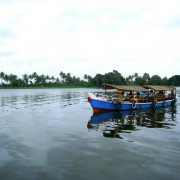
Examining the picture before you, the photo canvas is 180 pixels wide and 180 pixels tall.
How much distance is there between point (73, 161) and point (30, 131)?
830 centimetres

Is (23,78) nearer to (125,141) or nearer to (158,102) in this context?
(158,102)

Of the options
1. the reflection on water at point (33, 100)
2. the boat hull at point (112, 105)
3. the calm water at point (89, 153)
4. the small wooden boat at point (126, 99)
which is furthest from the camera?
the reflection on water at point (33, 100)

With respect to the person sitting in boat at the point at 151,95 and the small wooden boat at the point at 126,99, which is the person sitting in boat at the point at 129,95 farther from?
the person sitting in boat at the point at 151,95

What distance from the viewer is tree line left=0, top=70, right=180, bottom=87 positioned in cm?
15262

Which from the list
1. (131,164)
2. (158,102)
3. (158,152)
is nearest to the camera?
(131,164)

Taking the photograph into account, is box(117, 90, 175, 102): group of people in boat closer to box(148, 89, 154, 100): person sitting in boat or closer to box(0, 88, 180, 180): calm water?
box(148, 89, 154, 100): person sitting in boat

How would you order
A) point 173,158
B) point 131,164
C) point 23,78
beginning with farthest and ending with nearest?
point 23,78
point 173,158
point 131,164

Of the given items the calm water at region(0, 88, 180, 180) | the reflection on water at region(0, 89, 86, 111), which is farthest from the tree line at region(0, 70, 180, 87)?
the calm water at region(0, 88, 180, 180)

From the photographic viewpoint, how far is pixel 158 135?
674 inches

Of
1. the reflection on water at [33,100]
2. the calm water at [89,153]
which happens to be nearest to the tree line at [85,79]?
the reflection on water at [33,100]

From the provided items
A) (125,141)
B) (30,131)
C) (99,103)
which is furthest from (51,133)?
(99,103)

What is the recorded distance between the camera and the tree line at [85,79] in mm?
152625

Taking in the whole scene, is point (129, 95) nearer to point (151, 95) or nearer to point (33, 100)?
point (151, 95)

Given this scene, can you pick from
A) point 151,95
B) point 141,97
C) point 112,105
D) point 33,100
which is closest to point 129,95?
point 141,97
